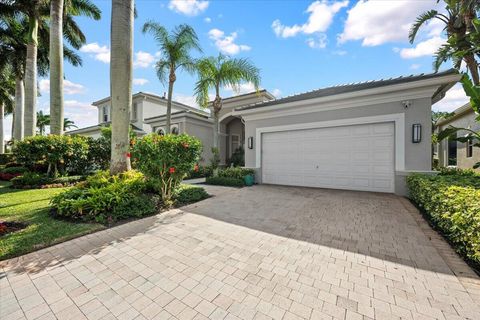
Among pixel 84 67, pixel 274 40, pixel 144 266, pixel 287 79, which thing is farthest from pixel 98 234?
pixel 84 67

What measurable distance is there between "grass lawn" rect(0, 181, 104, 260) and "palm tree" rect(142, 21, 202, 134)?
29.3 feet

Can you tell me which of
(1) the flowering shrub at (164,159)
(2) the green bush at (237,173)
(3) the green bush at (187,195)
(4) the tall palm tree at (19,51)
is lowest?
(3) the green bush at (187,195)

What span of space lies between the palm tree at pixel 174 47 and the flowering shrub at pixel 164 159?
302 inches

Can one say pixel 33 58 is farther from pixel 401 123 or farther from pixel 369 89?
pixel 401 123

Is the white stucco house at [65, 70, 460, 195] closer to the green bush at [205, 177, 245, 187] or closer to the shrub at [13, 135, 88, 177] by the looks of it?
the green bush at [205, 177, 245, 187]

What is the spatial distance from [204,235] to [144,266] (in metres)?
1.33

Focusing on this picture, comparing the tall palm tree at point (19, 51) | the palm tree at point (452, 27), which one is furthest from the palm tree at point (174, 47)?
the palm tree at point (452, 27)

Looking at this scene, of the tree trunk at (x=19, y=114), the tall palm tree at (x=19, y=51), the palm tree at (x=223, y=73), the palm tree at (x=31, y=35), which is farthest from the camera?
the tree trunk at (x=19, y=114)

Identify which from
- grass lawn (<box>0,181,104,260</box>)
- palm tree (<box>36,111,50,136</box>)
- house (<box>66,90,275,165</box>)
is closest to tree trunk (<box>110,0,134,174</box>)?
grass lawn (<box>0,181,104,260</box>)

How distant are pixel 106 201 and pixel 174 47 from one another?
10.6m

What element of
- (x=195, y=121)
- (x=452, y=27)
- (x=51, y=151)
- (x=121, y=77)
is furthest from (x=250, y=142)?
(x=452, y=27)

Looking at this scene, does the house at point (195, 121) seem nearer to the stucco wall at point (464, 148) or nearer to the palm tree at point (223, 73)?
the palm tree at point (223, 73)

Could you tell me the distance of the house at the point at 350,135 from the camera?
726cm

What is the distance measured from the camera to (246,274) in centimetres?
287
